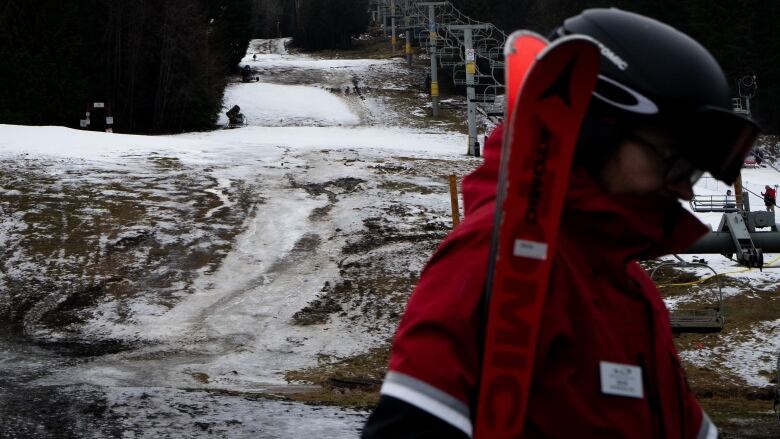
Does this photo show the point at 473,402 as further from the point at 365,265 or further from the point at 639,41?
the point at 365,265

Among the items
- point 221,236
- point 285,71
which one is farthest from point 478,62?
point 221,236

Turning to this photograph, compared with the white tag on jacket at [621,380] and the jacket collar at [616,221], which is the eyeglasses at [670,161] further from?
the white tag on jacket at [621,380]

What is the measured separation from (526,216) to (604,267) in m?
0.27

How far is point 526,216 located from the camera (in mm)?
1502

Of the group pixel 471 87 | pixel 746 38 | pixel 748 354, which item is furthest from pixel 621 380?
pixel 746 38

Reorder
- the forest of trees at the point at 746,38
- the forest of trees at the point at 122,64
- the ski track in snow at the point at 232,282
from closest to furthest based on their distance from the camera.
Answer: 1. the ski track in snow at the point at 232,282
2. the forest of trees at the point at 122,64
3. the forest of trees at the point at 746,38

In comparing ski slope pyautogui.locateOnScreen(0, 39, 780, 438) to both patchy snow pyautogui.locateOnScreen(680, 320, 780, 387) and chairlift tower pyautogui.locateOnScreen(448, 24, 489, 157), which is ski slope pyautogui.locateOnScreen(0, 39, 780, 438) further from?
chairlift tower pyautogui.locateOnScreen(448, 24, 489, 157)

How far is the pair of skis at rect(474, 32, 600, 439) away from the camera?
1486mm

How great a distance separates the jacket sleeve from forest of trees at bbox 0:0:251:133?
35.4m

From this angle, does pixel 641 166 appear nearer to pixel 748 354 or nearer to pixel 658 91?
pixel 658 91

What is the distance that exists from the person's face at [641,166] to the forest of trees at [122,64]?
116 feet

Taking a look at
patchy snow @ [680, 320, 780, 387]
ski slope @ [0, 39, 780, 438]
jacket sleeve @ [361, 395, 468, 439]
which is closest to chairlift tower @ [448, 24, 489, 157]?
ski slope @ [0, 39, 780, 438]

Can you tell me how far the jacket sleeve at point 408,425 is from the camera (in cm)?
145

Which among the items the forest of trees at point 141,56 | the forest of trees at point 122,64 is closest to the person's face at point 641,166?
the forest of trees at point 141,56
